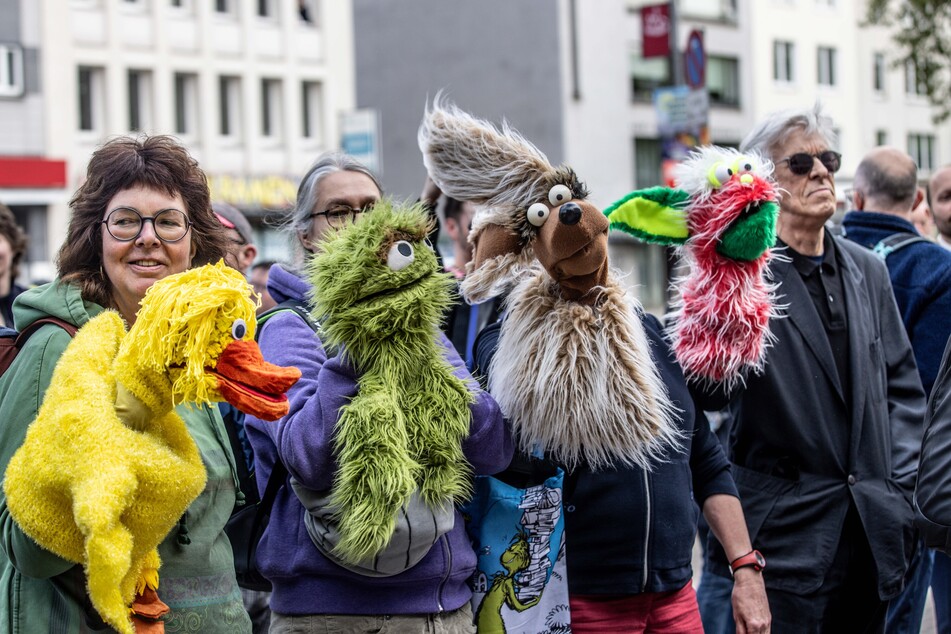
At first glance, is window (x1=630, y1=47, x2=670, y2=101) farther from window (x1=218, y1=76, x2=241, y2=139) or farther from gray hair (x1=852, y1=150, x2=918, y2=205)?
gray hair (x1=852, y1=150, x2=918, y2=205)

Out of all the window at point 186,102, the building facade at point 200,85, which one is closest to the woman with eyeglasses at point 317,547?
the building facade at point 200,85

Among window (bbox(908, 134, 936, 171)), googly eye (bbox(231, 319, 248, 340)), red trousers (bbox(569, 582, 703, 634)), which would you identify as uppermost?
window (bbox(908, 134, 936, 171))

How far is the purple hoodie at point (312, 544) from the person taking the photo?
2.80 meters

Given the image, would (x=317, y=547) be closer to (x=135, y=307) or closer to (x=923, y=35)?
(x=135, y=307)

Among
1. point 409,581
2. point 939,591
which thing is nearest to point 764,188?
point 409,581

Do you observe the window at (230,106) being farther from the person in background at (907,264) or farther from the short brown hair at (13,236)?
the person in background at (907,264)

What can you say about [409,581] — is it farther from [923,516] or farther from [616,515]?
[923,516]

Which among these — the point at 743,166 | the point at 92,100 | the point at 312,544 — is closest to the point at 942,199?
the point at 743,166

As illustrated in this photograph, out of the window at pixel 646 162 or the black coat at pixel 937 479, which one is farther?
the window at pixel 646 162

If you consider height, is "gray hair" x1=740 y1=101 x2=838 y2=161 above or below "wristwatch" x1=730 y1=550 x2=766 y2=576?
above

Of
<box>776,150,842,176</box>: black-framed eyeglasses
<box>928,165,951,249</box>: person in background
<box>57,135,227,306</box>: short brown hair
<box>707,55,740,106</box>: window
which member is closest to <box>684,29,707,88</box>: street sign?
<box>928,165,951,249</box>: person in background

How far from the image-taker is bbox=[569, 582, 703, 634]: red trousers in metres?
3.28

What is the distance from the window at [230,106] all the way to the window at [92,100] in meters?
3.12

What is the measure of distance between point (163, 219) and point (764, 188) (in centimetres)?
176
